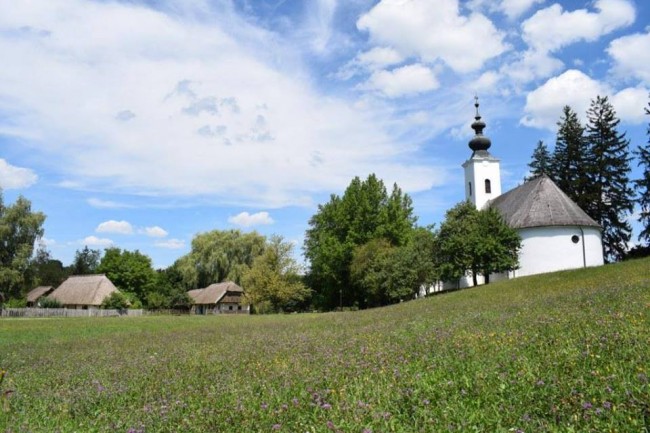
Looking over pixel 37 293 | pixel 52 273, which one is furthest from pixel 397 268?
pixel 52 273

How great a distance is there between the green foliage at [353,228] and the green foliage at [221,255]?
1754 cm

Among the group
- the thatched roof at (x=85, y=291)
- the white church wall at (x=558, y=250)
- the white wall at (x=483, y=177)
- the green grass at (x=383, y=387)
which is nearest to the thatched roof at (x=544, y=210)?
the white church wall at (x=558, y=250)

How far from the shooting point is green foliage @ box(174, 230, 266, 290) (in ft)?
279

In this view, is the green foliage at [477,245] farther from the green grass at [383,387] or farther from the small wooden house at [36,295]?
the small wooden house at [36,295]

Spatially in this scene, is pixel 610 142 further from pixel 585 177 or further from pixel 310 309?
pixel 310 309

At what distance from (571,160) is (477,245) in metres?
28.5

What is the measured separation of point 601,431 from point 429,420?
1.63 metres

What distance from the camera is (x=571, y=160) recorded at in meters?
68.6

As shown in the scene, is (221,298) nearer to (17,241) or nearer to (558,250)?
(17,241)

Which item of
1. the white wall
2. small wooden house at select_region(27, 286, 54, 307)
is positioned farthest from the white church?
small wooden house at select_region(27, 286, 54, 307)

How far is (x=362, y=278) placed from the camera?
57.9 m

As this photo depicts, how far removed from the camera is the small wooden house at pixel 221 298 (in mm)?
87562

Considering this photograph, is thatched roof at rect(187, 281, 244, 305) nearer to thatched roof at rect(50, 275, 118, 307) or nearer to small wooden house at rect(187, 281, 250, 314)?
small wooden house at rect(187, 281, 250, 314)

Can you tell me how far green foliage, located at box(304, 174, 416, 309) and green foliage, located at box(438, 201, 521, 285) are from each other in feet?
38.6
